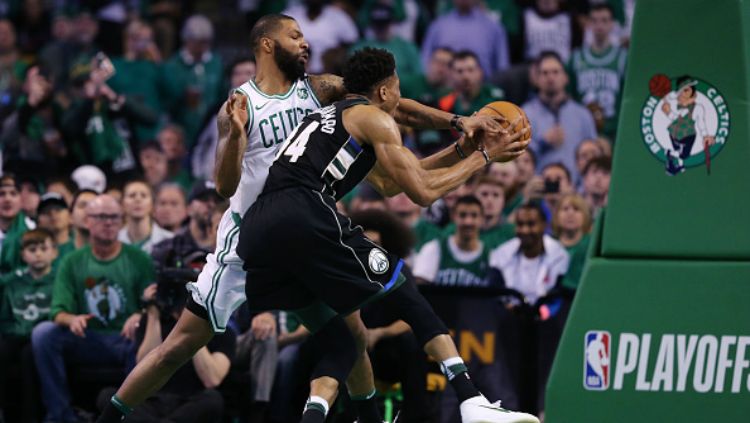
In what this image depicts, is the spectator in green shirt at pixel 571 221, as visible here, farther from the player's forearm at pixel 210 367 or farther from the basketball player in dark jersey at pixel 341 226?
the basketball player in dark jersey at pixel 341 226

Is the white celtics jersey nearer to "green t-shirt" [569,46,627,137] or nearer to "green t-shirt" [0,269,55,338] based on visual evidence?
"green t-shirt" [0,269,55,338]

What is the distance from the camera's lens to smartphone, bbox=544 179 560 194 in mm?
13242

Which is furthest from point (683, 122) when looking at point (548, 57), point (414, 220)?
point (548, 57)

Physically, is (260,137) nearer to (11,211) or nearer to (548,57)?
(11,211)

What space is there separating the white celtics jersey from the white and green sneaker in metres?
1.74

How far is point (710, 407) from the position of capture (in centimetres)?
737

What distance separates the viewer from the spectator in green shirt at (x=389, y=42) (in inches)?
632

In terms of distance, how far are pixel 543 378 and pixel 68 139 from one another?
6528mm

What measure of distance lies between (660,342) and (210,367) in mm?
3785

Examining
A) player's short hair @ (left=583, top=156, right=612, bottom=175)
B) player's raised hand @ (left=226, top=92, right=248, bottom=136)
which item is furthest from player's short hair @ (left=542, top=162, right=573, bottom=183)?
player's raised hand @ (left=226, top=92, right=248, bottom=136)

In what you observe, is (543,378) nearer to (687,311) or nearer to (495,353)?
(495,353)

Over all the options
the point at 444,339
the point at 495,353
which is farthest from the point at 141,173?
the point at 444,339

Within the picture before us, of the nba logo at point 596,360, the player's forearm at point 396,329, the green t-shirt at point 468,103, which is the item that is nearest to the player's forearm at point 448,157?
the nba logo at point 596,360

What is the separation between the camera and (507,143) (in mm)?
8008
